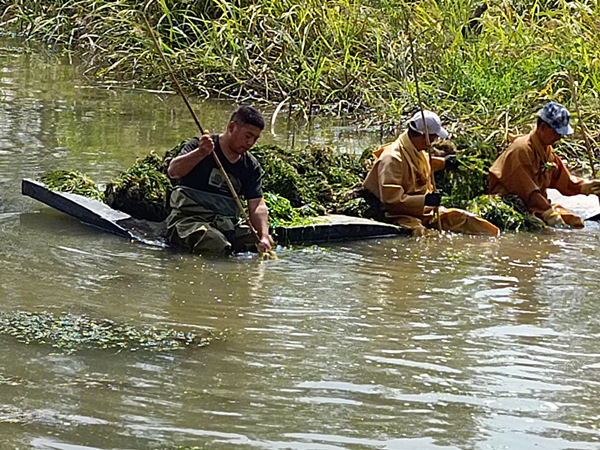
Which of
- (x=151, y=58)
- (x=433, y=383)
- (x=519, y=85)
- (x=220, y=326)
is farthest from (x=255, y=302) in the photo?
(x=151, y=58)

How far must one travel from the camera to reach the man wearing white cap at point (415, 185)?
738 centimetres

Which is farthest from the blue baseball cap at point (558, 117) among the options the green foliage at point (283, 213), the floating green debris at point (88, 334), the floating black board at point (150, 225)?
the floating green debris at point (88, 334)

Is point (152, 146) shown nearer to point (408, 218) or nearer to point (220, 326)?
point (408, 218)

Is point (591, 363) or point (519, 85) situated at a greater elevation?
point (519, 85)

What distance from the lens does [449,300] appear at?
226 inches

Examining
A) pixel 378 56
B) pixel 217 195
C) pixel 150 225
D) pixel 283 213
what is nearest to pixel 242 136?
pixel 217 195

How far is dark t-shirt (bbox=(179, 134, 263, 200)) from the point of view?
21.9ft

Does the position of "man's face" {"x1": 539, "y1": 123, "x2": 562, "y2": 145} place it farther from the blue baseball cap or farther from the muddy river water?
the muddy river water

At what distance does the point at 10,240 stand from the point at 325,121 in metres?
5.36

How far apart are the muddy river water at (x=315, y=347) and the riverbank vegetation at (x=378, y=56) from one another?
296cm

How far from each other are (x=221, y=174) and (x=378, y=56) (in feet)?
17.8

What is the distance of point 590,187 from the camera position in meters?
7.95

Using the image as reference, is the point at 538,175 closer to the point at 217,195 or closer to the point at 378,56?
the point at 217,195

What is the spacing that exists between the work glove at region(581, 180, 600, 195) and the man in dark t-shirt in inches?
105
